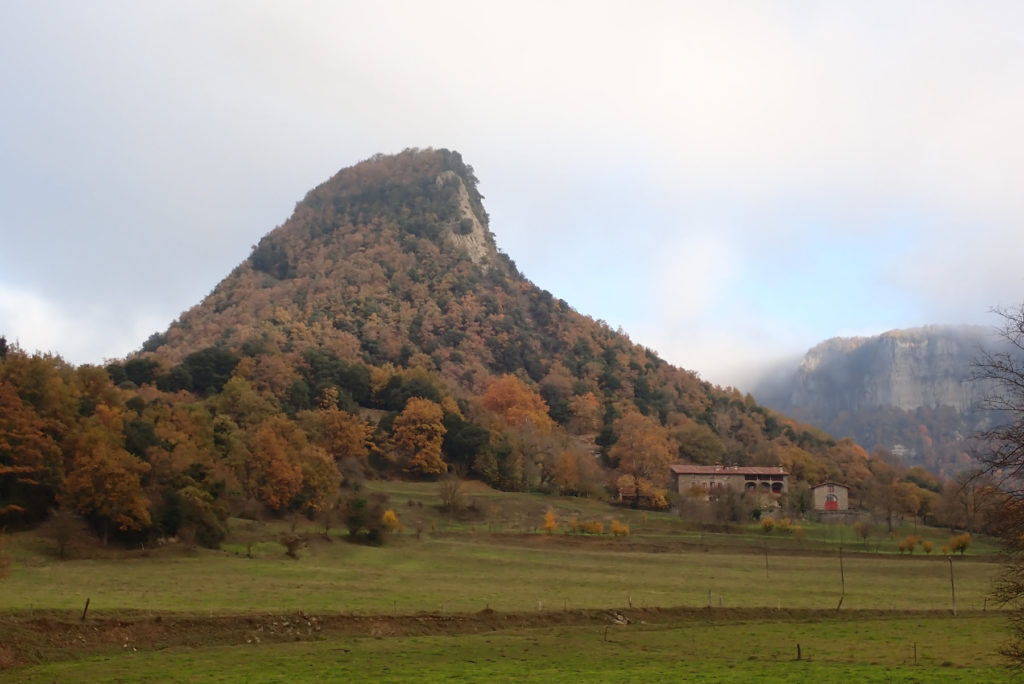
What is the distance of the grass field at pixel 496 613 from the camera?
Result: 26.3m

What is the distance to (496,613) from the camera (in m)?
35.8

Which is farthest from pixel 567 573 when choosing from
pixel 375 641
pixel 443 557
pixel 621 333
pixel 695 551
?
pixel 621 333

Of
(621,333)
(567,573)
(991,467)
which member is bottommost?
(567,573)

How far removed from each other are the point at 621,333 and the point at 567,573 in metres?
135

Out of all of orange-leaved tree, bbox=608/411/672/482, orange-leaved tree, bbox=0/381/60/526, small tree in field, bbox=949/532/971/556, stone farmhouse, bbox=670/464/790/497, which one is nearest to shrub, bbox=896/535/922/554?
small tree in field, bbox=949/532/971/556

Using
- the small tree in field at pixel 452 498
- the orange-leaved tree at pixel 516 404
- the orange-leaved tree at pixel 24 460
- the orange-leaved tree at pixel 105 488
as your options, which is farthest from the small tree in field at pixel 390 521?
the orange-leaved tree at pixel 516 404

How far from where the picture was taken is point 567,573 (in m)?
52.5

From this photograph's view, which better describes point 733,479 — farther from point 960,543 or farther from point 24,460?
point 24,460

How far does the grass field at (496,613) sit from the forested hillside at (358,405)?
6624 millimetres

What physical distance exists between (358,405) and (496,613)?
82154mm

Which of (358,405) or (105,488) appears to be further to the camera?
(358,405)

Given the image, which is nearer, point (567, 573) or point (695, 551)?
point (567, 573)

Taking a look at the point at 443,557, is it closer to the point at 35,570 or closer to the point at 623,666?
the point at 35,570

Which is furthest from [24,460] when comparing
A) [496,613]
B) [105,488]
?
[496,613]
